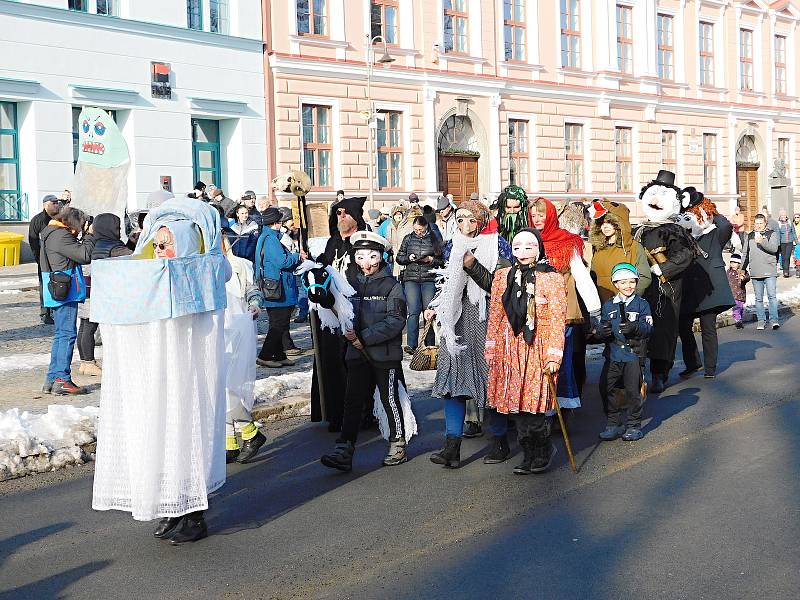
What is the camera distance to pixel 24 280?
1917cm

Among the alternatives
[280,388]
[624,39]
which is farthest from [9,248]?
[624,39]

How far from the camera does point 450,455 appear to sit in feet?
24.0

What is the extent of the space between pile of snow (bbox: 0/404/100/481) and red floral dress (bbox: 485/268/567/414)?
10.3ft

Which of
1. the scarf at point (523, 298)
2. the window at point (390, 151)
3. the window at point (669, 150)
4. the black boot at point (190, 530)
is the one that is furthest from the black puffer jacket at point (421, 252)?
the window at point (669, 150)

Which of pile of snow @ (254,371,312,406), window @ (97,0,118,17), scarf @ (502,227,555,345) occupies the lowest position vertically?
pile of snow @ (254,371,312,406)

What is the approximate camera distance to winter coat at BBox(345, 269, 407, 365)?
729cm

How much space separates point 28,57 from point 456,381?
1754cm

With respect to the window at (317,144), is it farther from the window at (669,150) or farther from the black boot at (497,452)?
the black boot at (497,452)

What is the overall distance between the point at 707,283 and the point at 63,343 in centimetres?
654

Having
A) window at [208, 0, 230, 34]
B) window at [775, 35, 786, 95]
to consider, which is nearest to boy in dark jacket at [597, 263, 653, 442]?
window at [208, 0, 230, 34]

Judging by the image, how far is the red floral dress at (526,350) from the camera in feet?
22.7

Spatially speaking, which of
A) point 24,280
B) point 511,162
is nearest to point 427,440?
point 24,280

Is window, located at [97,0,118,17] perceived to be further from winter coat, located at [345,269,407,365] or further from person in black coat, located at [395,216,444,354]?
winter coat, located at [345,269,407,365]

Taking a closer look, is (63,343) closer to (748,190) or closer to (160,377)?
(160,377)
